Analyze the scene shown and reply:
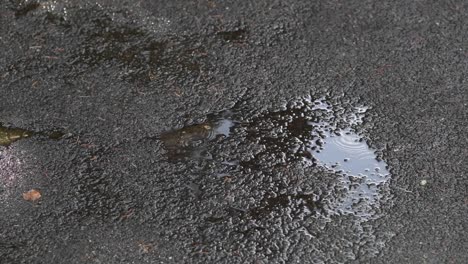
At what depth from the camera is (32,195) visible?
13.2ft

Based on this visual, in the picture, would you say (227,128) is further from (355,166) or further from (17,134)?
(17,134)

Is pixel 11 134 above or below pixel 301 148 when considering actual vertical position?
above

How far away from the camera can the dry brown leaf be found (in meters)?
3.99

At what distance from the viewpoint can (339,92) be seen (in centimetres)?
457

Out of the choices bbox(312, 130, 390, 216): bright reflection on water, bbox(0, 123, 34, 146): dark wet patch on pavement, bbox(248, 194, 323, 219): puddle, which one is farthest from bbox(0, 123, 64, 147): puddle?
bbox(312, 130, 390, 216): bright reflection on water

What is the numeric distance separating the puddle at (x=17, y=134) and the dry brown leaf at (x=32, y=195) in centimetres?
41

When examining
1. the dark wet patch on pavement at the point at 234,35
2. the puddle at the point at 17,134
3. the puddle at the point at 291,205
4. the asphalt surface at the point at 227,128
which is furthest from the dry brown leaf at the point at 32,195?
the dark wet patch on pavement at the point at 234,35

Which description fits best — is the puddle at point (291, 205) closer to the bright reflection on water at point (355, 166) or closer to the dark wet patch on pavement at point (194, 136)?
the bright reflection on water at point (355, 166)

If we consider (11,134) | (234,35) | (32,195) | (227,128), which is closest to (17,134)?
(11,134)

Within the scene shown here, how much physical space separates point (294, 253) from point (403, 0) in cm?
234

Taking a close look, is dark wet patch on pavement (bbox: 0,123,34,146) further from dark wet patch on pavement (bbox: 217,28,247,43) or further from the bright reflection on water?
the bright reflection on water

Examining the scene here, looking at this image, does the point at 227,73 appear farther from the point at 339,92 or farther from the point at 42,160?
→ the point at 42,160

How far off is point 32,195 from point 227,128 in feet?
3.66

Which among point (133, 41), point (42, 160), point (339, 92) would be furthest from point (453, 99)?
point (42, 160)
